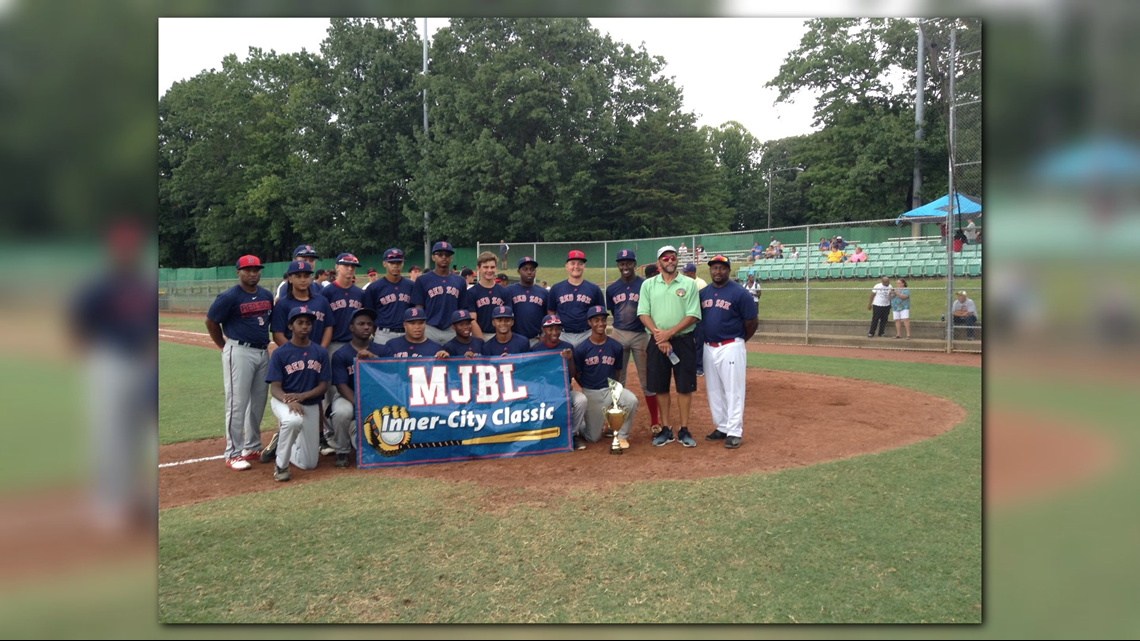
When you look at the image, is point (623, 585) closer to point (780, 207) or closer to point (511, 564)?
point (511, 564)

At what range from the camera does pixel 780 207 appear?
6334 centimetres

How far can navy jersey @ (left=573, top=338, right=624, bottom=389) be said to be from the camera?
7639 mm

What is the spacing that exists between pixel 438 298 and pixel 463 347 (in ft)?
2.52

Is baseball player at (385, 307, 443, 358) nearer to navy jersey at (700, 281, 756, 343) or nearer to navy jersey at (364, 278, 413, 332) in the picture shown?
navy jersey at (364, 278, 413, 332)

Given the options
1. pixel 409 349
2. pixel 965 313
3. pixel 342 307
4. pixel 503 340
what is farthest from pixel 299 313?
pixel 965 313

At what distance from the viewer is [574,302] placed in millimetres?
8203

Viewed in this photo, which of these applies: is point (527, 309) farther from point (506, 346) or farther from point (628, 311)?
point (628, 311)

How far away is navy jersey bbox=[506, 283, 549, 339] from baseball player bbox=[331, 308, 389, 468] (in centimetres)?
164
